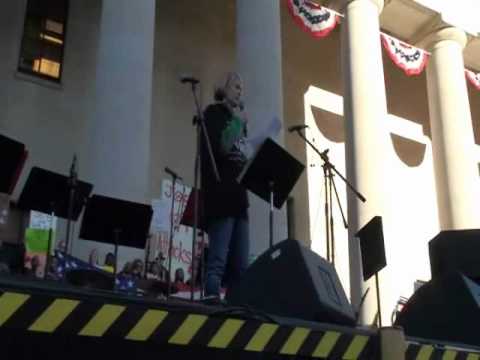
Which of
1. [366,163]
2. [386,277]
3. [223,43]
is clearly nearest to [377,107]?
[366,163]

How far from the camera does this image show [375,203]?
1286 centimetres

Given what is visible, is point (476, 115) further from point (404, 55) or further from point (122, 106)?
point (122, 106)

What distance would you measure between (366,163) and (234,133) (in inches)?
314

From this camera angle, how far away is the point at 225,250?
207 inches

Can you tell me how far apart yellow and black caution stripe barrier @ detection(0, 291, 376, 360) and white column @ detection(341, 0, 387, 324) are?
927 cm

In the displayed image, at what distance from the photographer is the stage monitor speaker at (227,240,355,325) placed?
3.38m

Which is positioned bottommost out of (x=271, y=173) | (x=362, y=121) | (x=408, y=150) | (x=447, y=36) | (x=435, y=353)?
(x=435, y=353)

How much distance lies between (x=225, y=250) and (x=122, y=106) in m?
5.44

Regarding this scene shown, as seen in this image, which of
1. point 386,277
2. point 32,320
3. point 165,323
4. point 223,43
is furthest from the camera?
point 223,43

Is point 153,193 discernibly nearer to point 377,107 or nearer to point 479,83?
point 377,107

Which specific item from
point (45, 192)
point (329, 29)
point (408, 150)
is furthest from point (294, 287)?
point (408, 150)

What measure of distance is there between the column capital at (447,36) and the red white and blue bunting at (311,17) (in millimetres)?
3875

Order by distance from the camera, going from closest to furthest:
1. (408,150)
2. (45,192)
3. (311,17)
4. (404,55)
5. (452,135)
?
(45,192) → (311,17) → (404,55) → (452,135) → (408,150)

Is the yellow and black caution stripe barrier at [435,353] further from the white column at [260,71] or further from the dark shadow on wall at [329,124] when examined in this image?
the dark shadow on wall at [329,124]
